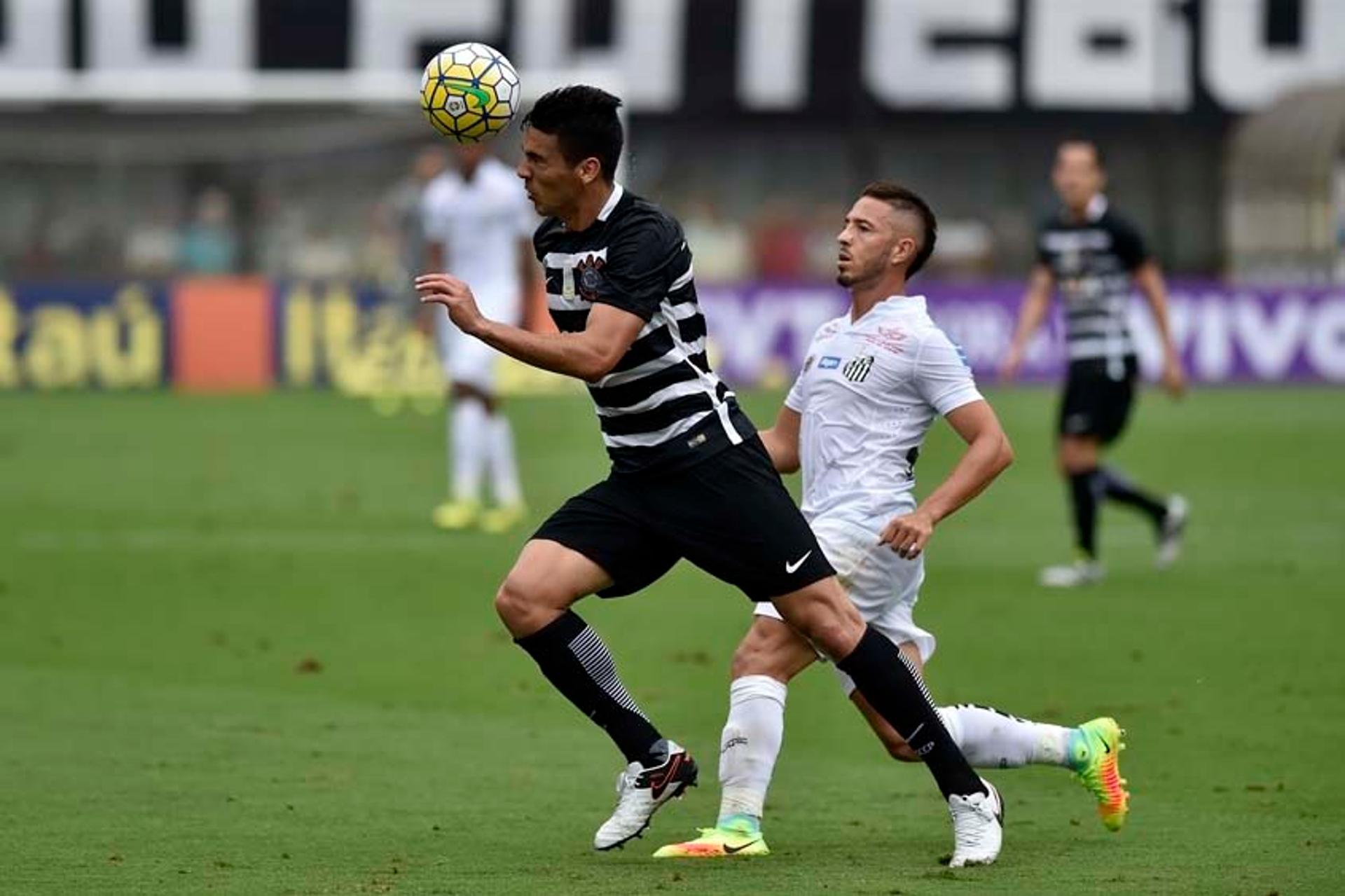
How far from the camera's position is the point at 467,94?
789cm

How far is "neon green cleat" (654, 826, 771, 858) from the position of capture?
7.80 meters

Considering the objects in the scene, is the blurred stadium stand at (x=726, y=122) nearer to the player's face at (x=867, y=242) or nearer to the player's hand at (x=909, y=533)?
the player's face at (x=867, y=242)

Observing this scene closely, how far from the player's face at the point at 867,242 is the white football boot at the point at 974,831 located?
160 centimetres

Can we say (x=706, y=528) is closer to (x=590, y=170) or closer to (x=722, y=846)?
(x=722, y=846)

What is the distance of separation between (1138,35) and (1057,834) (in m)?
34.6

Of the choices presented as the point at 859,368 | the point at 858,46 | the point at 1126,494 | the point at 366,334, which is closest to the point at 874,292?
the point at 859,368

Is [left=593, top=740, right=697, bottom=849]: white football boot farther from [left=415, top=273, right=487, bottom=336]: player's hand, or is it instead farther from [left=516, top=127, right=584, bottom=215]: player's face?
[left=516, top=127, right=584, bottom=215]: player's face

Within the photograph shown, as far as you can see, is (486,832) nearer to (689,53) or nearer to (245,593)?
(245,593)

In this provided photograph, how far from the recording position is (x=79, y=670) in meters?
11.7

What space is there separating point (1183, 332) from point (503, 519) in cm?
1590

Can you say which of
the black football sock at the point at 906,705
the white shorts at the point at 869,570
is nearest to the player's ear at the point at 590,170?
the white shorts at the point at 869,570

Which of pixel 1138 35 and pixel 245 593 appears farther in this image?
pixel 1138 35

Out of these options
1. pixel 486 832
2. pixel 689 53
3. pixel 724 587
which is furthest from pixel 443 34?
pixel 486 832

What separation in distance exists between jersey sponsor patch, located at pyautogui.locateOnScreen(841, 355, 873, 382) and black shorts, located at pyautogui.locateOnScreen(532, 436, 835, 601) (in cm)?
41
